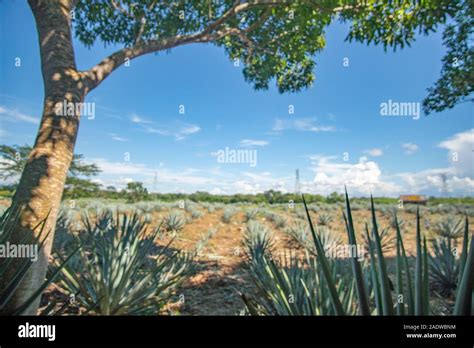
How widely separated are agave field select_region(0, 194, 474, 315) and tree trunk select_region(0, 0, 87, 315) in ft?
Answer: 0.35

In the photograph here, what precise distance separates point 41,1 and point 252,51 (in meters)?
2.59

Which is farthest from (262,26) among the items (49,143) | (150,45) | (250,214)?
(250,214)

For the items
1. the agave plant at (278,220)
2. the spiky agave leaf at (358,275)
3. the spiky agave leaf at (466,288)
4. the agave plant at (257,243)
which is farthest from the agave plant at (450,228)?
the spiky agave leaf at (358,275)

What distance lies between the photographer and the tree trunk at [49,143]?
124cm

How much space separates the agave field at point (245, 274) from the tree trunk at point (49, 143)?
0.11m

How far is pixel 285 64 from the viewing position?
3.38 m

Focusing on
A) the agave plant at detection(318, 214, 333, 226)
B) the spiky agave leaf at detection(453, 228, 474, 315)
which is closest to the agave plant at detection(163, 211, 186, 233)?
the agave plant at detection(318, 214, 333, 226)

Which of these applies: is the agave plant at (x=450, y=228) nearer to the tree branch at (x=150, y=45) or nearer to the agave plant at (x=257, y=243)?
the agave plant at (x=257, y=243)

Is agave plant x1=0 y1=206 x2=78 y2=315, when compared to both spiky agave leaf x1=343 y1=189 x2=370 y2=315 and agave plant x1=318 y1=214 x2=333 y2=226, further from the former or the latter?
agave plant x1=318 y1=214 x2=333 y2=226

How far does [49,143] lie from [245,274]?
2273mm

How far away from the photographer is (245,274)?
2.54 m

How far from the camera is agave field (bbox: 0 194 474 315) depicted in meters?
0.59
